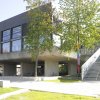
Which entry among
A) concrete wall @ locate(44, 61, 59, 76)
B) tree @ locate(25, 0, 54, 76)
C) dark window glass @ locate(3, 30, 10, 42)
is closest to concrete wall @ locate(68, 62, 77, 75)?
concrete wall @ locate(44, 61, 59, 76)

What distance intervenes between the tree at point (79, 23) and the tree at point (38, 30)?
2.04m

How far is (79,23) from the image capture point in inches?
1238

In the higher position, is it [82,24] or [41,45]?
[82,24]

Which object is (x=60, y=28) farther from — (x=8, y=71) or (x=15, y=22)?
(x=8, y=71)

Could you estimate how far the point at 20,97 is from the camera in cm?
1468

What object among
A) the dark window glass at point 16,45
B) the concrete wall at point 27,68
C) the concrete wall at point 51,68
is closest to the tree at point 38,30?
the concrete wall at point 51,68

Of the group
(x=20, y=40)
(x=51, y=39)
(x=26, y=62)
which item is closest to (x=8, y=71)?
(x=26, y=62)

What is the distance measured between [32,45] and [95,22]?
7.91 m

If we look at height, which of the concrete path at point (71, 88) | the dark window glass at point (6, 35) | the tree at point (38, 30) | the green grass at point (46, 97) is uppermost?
the dark window glass at point (6, 35)

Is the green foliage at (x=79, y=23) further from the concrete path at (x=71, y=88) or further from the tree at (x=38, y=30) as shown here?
the concrete path at (x=71, y=88)

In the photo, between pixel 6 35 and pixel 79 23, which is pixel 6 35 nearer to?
pixel 6 35

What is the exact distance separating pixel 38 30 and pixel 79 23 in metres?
4.92

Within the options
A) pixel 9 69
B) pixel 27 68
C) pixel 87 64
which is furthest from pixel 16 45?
pixel 87 64

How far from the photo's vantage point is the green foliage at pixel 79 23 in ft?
103
